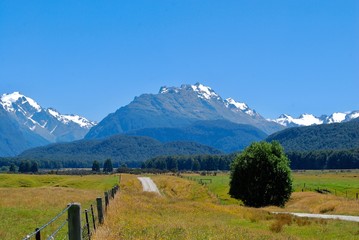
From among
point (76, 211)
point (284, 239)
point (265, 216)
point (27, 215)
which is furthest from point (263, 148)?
point (76, 211)

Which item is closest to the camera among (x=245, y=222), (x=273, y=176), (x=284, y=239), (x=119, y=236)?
(x=119, y=236)

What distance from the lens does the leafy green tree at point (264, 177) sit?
71.4 meters

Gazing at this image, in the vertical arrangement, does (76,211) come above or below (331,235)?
above

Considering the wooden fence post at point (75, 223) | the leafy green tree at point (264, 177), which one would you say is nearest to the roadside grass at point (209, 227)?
the wooden fence post at point (75, 223)

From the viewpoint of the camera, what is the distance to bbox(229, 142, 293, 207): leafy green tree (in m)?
71.4

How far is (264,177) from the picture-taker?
236ft

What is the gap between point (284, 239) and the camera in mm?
23500

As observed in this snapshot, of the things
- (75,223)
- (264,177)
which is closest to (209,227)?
(75,223)

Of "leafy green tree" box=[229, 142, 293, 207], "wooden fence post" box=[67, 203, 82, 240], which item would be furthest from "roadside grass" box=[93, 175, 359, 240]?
"leafy green tree" box=[229, 142, 293, 207]

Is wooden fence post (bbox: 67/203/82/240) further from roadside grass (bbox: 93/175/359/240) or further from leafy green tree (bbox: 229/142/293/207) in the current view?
leafy green tree (bbox: 229/142/293/207)

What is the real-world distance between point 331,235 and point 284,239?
17.1 feet

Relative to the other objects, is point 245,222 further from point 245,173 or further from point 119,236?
point 245,173

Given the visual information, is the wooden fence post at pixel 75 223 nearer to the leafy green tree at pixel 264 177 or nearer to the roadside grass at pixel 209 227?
the roadside grass at pixel 209 227

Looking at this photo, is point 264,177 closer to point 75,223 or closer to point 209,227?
point 209,227
